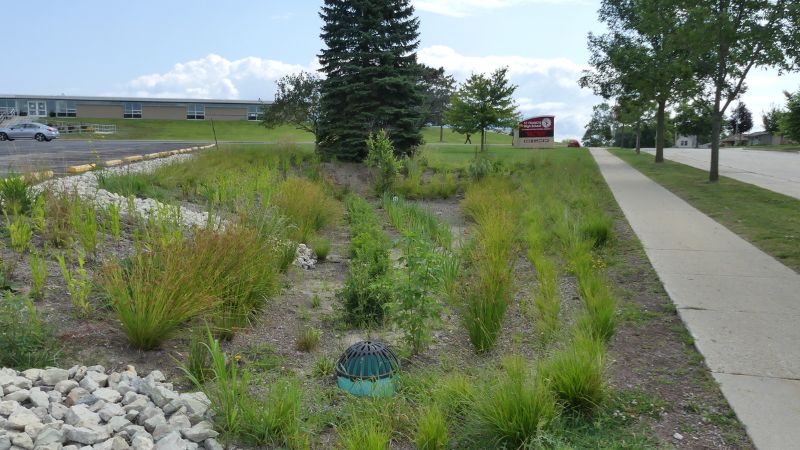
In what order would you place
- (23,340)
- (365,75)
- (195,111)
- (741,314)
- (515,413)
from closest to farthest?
(515,413), (23,340), (741,314), (365,75), (195,111)

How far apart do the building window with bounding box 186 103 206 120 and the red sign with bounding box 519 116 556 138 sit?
43072 mm

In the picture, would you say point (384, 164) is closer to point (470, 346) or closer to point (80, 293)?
point (470, 346)

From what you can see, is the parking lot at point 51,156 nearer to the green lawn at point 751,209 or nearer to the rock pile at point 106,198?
the rock pile at point 106,198

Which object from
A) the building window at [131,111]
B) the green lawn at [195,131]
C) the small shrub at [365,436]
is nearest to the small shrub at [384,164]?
the small shrub at [365,436]

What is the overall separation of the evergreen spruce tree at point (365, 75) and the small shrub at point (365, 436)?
16.4m

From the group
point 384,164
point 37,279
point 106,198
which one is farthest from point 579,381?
point 384,164

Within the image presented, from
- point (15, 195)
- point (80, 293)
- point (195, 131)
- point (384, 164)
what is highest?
point (195, 131)

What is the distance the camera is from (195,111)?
73.1m

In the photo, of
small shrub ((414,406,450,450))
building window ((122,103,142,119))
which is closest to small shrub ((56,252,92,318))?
small shrub ((414,406,450,450))

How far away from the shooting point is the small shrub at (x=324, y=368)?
4.35m

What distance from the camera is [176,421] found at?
11.3ft

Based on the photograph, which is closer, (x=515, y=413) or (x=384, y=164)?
(x=515, y=413)

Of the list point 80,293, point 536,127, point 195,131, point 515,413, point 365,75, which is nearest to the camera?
point 515,413

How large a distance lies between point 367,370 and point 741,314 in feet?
10.8
